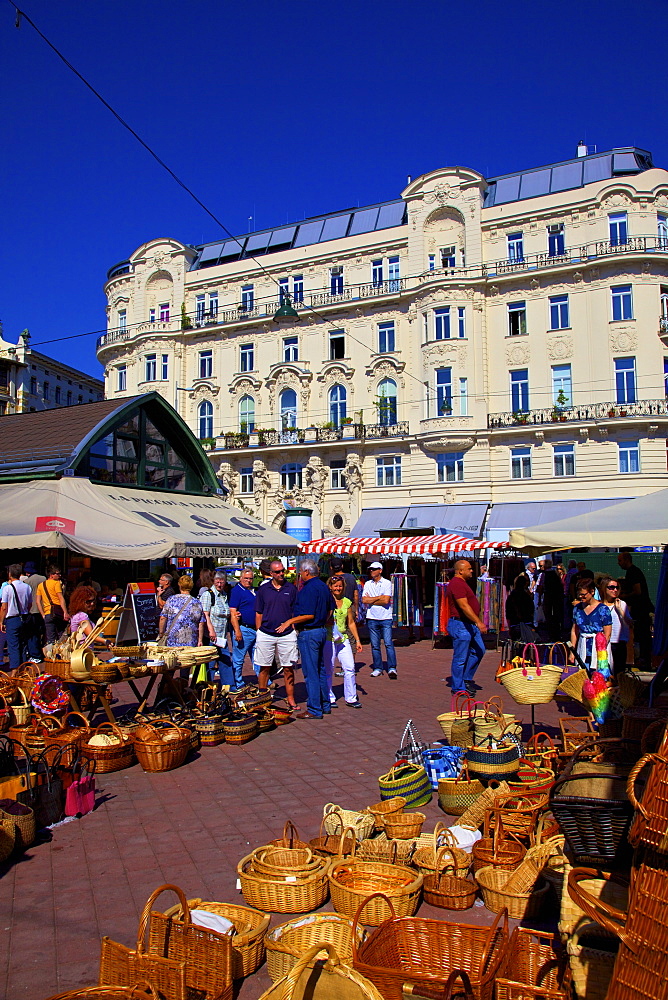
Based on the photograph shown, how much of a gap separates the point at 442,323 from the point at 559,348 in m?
5.68

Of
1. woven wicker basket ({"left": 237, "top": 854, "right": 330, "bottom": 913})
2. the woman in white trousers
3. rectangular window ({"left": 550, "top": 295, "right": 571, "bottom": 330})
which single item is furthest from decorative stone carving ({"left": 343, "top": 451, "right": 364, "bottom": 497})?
woven wicker basket ({"left": 237, "top": 854, "right": 330, "bottom": 913})

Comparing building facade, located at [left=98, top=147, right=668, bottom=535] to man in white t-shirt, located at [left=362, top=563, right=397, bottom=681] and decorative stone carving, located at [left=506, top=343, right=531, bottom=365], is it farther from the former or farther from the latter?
man in white t-shirt, located at [left=362, top=563, right=397, bottom=681]

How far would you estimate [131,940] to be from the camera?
3.73 m

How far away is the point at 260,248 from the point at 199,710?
39131 mm

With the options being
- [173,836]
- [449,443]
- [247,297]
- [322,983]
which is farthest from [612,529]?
[247,297]

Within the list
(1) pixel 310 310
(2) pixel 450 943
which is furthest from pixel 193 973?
(1) pixel 310 310

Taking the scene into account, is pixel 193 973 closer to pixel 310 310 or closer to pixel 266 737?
pixel 266 737

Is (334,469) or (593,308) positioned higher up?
(593,308)

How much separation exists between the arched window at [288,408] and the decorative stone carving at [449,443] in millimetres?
8336

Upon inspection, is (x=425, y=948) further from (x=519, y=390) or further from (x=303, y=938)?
(x=519, y=390)

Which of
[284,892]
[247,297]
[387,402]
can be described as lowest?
[284,892]

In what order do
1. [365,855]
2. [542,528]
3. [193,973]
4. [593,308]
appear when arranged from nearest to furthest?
[193,973] → [365,855] → [542,528] → [593,308]

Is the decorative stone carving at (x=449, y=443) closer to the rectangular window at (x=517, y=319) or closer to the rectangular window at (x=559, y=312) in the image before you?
the rectangular window at (x=517, y=319)

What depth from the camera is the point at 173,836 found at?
5.18 metres
